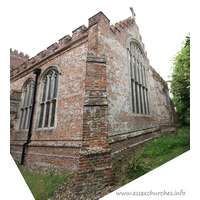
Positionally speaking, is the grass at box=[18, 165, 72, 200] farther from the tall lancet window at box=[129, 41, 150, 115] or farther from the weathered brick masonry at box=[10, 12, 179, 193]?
the tall lancet window at box=[129, 41, 150, 115]

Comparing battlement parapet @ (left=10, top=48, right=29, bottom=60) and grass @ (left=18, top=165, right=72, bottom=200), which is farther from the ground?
battlement parapet @ (left=10, top=48, right=29, bottom=60)

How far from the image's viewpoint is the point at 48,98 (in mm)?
7375

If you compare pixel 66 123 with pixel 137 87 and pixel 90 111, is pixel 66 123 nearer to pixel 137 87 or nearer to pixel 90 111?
pixel 90 111

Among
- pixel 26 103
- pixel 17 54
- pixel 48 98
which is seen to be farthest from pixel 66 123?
pixel 17 54

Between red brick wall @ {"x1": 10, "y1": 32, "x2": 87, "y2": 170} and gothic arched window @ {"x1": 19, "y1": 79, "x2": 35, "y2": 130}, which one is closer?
red brick wall @ {"x1": 10, "y1": 32, "x2": 87, "y2": 170}

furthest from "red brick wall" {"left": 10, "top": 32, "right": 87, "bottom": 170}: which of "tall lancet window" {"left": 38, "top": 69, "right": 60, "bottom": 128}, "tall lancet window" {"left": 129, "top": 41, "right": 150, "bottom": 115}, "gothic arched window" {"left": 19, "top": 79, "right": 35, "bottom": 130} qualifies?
"tall lancet window" {"left": 129, "top": 41, "right": 150, "bottom": 115}

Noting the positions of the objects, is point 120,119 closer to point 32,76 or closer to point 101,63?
point 101,63

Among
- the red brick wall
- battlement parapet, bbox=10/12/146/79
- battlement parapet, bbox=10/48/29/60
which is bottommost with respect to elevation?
the red brick wall

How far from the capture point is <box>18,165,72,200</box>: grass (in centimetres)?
366

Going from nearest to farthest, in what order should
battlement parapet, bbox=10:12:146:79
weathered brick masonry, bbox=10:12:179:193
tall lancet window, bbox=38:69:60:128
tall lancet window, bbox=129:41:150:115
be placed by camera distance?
weathered brick masonry, bbox=10:12:179:193
battlement parapet, bbox=10:12:146:79
tall lancet window, bbox=38:69:60:128
tall lancet window, bbox=129:41:150:115

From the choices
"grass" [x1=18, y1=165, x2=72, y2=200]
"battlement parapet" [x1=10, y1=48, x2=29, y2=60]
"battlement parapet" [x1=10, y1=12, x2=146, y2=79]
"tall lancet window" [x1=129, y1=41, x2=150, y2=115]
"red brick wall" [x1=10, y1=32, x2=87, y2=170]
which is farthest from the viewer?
"battlement parapet" [x1=10, y1=48, x2=29, y2=60]

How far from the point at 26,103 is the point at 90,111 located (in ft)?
24.4

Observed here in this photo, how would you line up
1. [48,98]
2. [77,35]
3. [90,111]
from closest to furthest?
[90,111] < [77,35] < [48,98]

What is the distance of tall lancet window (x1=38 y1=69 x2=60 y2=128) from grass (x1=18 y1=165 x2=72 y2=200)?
2.41 m
